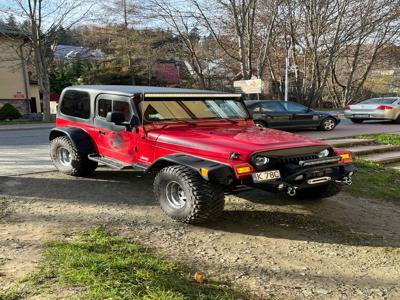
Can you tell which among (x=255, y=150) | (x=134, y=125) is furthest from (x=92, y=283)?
(x=134, y=125)

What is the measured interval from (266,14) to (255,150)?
24549 millimetres

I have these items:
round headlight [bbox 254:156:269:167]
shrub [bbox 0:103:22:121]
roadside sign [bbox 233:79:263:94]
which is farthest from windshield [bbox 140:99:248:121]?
shrub [bbox 0:103:22:121]

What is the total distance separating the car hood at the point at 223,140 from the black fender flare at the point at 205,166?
11 centimetres

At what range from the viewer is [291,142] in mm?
4816

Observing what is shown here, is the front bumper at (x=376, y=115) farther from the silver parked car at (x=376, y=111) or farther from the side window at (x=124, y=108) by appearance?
the side window at (x=124, y=108)

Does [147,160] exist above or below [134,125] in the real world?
below

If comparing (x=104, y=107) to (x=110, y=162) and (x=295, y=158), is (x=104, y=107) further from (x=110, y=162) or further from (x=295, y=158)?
(x=295, y=158)

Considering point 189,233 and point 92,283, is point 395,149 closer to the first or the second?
point 189,233

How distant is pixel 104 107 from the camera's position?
6.05 m

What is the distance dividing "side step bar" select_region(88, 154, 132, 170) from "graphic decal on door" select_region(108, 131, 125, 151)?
0.20 metres

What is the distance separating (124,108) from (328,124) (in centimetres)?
1174

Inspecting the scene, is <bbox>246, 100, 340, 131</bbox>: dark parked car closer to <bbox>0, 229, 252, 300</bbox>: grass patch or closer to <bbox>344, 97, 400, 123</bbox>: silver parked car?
<bbox>344, 97, 400, 123</bbox>: silver parked car

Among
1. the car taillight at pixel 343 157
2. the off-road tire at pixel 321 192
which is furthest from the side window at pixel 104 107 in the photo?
the car taillight at pixel 343 157

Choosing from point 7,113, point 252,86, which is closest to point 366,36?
point 252,86
